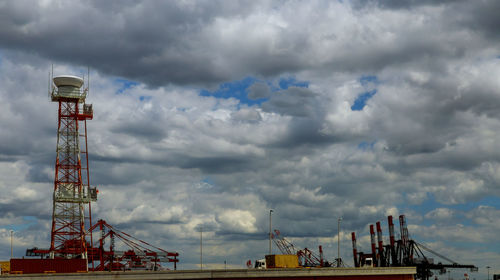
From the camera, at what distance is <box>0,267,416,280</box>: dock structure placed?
79.9 meters

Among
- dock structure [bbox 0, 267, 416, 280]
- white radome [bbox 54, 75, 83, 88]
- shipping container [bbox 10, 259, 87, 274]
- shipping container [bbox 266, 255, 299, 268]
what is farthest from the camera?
white radome [bbox 54, 75, 83, 88]

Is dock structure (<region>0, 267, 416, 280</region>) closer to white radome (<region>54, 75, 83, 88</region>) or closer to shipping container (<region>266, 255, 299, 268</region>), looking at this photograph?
shipping container (<region>266, 255, 299, 268</region>)

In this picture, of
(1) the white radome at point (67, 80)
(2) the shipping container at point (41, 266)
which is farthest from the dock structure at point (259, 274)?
(1) the white radome at point (67, 80)

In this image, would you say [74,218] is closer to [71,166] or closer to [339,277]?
[71,166]

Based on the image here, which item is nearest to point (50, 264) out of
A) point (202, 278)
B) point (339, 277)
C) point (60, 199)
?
point (202, 278)

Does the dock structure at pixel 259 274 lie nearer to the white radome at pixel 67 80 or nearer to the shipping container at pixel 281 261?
the shipping container at pixel 281 261

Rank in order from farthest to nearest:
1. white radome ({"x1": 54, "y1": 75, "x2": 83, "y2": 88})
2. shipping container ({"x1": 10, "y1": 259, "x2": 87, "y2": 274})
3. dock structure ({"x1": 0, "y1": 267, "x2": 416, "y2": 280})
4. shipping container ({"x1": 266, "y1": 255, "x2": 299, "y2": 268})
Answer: white radome ({"x1": 54, "y1": 75, "x2": 83, "y2": 88}) < shipping container ({"x1": 266, "y1": 255, "x2": 299, "y2": 268}) < shipping container ({"x1": 10, "y1": 259, "x2": 87, "y2": 274}) < dock structure ({"x1": 0, "y1": 267, "x2": 416, "y2": 280})

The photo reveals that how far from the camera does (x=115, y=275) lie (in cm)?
8088

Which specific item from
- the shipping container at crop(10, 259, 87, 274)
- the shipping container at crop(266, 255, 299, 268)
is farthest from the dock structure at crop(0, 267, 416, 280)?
the shipping container at crop(10, 259, 87, 274)

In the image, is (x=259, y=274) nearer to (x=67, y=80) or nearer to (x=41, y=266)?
(x=41, y=266)

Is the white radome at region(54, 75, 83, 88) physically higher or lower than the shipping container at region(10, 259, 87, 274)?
higher

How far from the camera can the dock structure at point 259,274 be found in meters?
79.9

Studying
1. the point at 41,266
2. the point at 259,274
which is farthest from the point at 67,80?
the point at 259,274

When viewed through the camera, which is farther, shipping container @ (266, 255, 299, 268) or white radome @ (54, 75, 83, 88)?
white radome @ (54, 75, 83, 88)
